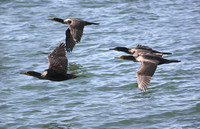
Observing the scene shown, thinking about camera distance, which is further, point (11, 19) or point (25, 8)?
point (25, 8)

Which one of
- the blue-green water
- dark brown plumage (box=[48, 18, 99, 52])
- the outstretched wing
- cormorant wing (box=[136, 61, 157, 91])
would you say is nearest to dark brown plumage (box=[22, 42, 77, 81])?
the outstretched wing

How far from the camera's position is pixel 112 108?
1041cm

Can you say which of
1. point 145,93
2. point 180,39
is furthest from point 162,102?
point 180,39

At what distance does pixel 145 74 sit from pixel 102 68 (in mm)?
3545

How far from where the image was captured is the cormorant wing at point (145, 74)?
936 centimetres

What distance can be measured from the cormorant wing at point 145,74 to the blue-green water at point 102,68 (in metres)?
0.90

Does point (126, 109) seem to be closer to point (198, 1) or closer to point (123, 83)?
point (123, 83)

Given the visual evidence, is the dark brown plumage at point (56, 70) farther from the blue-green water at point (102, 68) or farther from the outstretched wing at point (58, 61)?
the blue-green water at point (102, 68)

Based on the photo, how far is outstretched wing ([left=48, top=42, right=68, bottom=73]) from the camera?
9633 millimetres

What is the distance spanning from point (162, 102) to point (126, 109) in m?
0.92

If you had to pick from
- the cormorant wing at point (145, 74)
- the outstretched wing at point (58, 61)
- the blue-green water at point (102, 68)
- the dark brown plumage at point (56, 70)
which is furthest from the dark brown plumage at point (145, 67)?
the outstretched wing at point (58, 61)

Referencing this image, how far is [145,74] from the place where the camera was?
969 cm

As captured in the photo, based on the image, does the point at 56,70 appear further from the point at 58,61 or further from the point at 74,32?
the point at 74,32

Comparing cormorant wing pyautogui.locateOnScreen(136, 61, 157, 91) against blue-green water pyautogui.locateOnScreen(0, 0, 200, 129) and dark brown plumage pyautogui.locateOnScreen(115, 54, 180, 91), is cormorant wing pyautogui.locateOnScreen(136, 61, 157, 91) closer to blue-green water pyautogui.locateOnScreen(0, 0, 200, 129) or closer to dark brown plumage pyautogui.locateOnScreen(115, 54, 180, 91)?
dark brown plumage pyautogui.locateOnScreen(115, 54, 180, 91)
